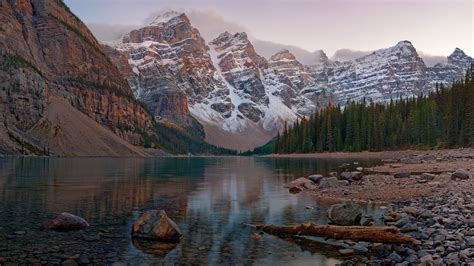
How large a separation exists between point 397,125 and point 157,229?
144 m

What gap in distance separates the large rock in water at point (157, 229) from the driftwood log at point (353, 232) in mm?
5057

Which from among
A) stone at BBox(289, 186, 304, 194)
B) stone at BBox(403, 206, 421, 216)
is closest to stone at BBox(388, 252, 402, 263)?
stone at BBox(403, 206, 421, 216)

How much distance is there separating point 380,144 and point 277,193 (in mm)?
120419

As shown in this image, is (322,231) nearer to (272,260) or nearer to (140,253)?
Result: (272,260)

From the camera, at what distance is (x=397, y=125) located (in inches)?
5989

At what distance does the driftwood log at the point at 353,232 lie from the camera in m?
19.1

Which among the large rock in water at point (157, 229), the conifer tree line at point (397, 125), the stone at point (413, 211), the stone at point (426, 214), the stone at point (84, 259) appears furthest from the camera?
the conifer tree line at point (397, 125)

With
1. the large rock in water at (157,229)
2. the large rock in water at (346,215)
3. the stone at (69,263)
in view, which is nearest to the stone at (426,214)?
the large rock in water at (346,215)

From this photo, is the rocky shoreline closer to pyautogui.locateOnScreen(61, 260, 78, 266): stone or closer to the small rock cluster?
the small rock cluster

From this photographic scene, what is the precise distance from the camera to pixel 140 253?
61.3ft

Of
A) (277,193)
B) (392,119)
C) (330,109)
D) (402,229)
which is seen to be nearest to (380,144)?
(392,119)

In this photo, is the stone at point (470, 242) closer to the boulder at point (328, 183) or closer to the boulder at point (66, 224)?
the boulder at point (66, 224)

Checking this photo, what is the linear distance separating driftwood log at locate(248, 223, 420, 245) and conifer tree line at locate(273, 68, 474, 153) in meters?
91.4

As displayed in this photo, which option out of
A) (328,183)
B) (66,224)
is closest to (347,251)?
(66,224)
